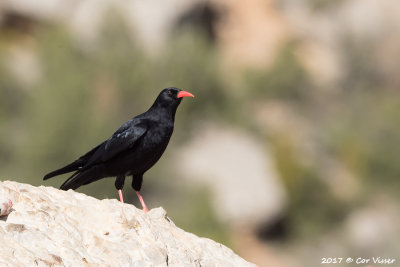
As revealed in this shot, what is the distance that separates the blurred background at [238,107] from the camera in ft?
123

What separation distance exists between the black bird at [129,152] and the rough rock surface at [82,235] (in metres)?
2.13

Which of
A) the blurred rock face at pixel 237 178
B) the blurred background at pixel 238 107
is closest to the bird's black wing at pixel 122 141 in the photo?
the blurred background at pixel 238 107

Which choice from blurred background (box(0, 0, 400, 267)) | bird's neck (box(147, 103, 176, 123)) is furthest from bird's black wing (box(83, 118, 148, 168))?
blurred background (box(0, 0, 400, 267))

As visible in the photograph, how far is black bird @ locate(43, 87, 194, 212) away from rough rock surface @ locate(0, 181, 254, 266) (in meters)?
2.13

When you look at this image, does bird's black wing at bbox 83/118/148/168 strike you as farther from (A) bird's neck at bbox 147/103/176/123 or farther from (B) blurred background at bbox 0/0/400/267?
(B) blurred background at bbox 0/0/400/267

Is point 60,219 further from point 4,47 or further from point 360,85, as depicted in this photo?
point 360,85

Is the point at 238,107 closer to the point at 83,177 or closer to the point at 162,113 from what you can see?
the point at 162,113

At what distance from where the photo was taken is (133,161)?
33.2ft

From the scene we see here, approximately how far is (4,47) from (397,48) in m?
24.5

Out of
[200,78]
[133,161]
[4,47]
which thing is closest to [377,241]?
[200,78]

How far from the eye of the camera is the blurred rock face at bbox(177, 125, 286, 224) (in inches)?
1435

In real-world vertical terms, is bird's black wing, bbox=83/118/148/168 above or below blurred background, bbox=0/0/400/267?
below

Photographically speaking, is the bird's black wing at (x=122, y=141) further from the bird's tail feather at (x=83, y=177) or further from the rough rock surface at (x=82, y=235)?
the rough rock surface at (x=82, y=235)

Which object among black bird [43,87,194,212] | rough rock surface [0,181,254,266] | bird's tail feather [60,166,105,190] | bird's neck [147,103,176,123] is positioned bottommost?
rough rock surface [0,181,254,266]
